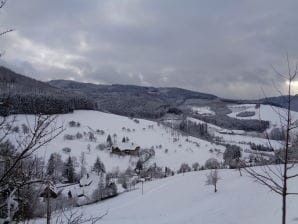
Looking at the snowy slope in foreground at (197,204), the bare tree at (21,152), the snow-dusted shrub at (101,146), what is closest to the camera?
the bare tree at (21,152)

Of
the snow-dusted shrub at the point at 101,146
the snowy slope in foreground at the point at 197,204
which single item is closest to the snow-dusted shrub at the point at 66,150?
the snow-dusted shrub at the point at 101,146

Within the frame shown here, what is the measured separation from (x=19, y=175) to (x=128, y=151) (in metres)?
142

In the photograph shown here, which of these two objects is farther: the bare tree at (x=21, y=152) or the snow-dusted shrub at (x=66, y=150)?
the snow-dusted shrub at (x=66, y=150)

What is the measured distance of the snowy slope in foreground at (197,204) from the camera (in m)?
42.8

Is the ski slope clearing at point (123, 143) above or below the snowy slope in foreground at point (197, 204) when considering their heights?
above

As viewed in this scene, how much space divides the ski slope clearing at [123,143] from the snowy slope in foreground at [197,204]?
152 feet

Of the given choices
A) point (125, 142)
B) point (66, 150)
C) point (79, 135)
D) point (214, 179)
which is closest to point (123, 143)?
point (125, 142)

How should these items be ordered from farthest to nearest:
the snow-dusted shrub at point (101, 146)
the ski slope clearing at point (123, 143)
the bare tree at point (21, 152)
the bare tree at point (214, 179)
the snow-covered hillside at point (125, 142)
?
the snow-dusted shrub at point (101, 146) → the snow-covered hillside at point (125, 142) → the ski slope clearing at point (123, 143) → the bare tree at point (214, 179) → the bare tree at point (21, 152)

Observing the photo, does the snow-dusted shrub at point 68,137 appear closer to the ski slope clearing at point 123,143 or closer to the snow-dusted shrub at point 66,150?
the ski slope clearing at point 123,143

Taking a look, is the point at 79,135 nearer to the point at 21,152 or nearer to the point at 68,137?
the point at 68,137

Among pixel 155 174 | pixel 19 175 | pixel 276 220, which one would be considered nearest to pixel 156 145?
pixel 155 174

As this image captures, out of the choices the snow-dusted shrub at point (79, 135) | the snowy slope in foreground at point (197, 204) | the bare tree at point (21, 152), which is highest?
the snow-dusted shrub at point (79, 135)

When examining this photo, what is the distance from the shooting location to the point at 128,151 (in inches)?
5807

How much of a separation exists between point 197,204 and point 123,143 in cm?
9251
